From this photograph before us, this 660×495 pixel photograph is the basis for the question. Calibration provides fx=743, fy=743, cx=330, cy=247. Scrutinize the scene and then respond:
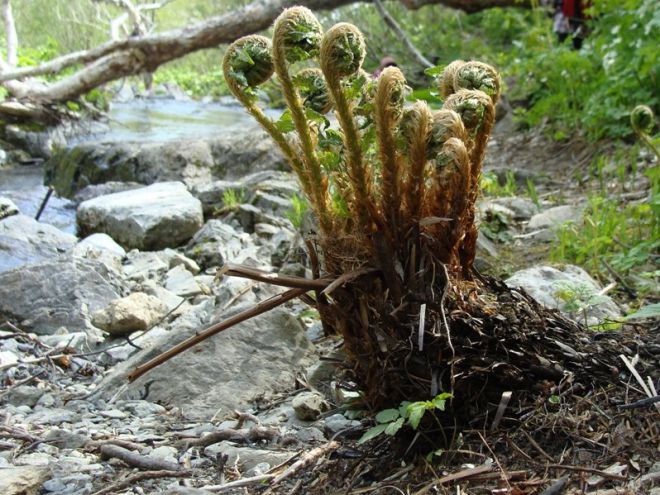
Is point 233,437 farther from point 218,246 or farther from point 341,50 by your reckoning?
point 218,246

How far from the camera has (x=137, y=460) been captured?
6.30ft

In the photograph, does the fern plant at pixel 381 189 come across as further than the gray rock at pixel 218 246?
No

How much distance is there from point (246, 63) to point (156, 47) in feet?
27.4

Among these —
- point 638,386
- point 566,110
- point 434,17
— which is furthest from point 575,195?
point 434,17

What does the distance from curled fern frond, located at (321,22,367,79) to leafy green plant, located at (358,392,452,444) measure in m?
0.70

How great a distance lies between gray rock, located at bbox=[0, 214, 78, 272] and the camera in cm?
520

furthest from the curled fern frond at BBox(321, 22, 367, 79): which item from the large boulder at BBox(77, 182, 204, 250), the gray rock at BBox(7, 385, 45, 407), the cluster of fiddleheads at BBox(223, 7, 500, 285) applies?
the large boulder at BBox(77, 182, 204, 250)

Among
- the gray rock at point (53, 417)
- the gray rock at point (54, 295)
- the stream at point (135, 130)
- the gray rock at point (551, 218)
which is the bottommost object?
the stream at point (135, 130)

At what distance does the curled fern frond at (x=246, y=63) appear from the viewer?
1.64 m

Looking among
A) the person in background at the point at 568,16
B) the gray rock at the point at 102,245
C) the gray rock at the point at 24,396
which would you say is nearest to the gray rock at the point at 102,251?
the gray rock at the point at 102,245

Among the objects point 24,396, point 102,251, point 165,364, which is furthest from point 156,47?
point 165,364

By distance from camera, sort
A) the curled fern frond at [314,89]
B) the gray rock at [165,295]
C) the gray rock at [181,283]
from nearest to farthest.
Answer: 1. the curled fern frond at [314,89]
2. the gray rock at [165,295]
3. the gray rock at [181,283]

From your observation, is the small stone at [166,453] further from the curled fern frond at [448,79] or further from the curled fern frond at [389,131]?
the curled fern frond at [448,79]

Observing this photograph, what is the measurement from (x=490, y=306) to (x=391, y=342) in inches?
9.8
